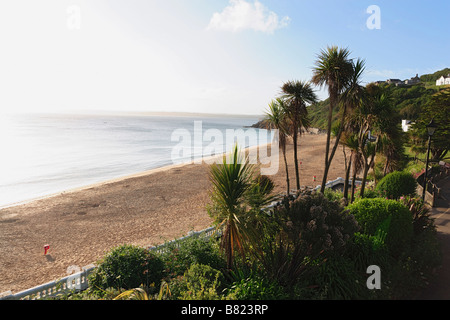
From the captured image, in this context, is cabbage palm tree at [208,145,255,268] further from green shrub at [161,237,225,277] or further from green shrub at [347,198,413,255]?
green shrub at [347,198,413,255]

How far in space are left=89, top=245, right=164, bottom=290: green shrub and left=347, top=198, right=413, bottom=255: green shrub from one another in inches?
216

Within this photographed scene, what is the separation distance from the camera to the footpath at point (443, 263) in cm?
559

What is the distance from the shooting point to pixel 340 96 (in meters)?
11.4

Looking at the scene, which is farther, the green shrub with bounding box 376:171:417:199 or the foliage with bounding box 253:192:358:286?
the green shrub with bounding box 376:171:417:199

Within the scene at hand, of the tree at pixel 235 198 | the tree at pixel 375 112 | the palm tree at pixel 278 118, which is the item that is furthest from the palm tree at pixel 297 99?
the tree at pixel 235 198

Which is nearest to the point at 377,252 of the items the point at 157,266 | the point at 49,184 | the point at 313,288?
the point at 313,288

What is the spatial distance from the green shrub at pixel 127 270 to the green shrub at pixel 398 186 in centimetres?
1092

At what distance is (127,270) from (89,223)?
448 inches

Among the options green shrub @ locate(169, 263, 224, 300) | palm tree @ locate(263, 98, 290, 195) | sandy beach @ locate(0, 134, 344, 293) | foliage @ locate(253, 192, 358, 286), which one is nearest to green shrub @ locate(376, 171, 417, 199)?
palm tree @ locate(263, 98, 290, 195)

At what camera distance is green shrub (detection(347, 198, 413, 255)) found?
7152mm

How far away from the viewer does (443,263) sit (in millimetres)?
6895

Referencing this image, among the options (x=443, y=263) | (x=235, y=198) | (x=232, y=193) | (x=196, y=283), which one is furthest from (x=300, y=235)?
(x=443, y=263)

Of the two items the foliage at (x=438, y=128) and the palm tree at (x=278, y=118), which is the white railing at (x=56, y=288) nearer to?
the palm tree at (x=278, y=118)
